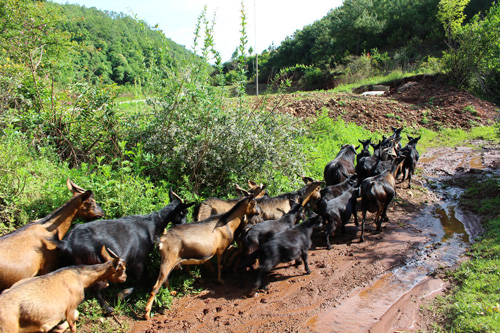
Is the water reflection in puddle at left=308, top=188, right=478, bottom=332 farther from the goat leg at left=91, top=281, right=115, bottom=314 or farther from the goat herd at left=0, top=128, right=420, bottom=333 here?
the goat leg at left=91, top=281, right=115, bottom=314

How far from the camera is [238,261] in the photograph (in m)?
5.59

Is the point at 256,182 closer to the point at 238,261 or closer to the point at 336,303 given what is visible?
the point at 238,261

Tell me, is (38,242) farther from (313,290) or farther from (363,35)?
(363,35)

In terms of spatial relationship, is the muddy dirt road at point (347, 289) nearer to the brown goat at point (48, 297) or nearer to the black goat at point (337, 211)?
the black goat at point (337, 211)

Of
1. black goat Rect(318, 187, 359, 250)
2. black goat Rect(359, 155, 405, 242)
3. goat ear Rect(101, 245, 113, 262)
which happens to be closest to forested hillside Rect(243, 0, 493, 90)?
black goat Rect(359, 155, 405, 242)

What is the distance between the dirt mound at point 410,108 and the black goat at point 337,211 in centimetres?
768

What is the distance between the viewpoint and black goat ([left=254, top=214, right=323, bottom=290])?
4.83m

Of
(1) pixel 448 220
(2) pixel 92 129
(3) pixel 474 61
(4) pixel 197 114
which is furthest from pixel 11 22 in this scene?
(3) pixel 474 61

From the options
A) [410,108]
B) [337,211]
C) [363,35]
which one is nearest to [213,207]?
[337,211]

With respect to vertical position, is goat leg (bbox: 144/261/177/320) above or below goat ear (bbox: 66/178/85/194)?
below

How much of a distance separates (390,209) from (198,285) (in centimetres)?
518

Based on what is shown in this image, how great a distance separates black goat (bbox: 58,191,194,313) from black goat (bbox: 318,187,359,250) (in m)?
2.75

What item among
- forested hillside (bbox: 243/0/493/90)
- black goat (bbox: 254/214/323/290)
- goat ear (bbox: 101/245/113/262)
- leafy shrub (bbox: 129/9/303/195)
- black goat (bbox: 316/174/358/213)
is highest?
forested hillside (bbox: 243/0/493/90)

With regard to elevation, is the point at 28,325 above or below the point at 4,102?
below
